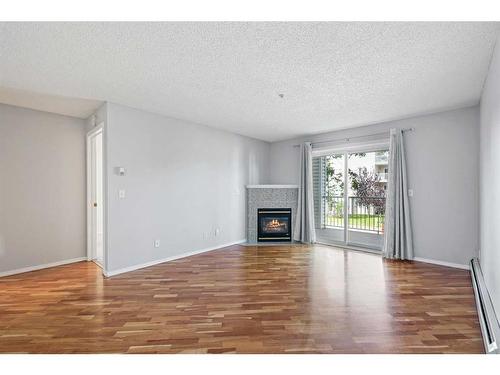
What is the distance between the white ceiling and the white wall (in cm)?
52

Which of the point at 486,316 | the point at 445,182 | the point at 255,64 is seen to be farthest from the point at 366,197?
the point at 255,64

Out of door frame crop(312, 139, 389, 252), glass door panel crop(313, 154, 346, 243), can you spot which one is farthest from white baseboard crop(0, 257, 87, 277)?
door frame crop(312, 139, 389, 252)

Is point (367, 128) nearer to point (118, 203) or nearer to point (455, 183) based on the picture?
point (455, 183)

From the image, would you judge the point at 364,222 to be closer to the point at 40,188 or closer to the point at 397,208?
the point at 397,208

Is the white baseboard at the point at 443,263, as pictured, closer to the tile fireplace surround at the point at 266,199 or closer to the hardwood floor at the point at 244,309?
the hardwood floor at the point at 244,309

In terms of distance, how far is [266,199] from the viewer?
252 inches

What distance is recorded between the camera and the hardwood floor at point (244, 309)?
2141mm

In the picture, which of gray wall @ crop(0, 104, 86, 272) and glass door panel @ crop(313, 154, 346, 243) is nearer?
gray wall @ crop(0, 104, 86, 272)

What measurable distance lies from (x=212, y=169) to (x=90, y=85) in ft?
8.82

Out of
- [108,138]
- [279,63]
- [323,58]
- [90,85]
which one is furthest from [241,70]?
[108,138]

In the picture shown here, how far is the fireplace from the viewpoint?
6352 mm

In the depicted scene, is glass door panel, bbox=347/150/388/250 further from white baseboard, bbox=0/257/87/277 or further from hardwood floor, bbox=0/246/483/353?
white baseboard, bbox=0/257/87/277

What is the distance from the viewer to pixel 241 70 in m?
2.85

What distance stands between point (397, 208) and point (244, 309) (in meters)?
3.42
